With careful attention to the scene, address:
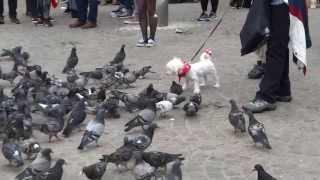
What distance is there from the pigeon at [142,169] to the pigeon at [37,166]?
0.78 meters

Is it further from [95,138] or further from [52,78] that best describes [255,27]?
[52,78]

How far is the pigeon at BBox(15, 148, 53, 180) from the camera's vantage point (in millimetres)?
5672

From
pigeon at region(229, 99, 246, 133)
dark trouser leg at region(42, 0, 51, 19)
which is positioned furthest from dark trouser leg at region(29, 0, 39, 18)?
pigeon at region(229, 99, 246, 133)

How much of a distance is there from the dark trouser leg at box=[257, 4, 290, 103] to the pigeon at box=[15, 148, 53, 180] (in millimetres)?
2886

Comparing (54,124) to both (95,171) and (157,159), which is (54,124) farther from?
(157,159)

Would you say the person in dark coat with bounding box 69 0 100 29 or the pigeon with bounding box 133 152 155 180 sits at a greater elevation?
the pigeon with bounding box 133 152 155 180

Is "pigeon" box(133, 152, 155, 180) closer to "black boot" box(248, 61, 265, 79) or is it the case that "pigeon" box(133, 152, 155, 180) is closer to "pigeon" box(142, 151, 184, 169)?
"pigeon" box(142, 151, 184, 169)

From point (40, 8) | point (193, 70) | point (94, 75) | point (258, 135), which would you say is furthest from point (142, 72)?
point (40, 8)

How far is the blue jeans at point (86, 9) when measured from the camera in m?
13.6

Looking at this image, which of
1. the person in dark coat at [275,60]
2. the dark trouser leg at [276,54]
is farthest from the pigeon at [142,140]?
the dark trouser leg at [276,54]

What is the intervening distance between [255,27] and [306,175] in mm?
2190

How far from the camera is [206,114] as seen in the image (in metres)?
7.93

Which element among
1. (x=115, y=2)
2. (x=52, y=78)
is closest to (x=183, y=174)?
(x=52, y=78)

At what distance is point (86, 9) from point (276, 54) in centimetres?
697
